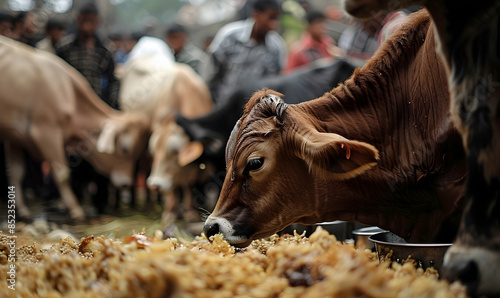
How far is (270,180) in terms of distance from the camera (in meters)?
2.16

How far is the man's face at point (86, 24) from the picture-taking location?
698cm

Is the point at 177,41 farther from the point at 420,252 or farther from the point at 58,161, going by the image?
the point at 420,252

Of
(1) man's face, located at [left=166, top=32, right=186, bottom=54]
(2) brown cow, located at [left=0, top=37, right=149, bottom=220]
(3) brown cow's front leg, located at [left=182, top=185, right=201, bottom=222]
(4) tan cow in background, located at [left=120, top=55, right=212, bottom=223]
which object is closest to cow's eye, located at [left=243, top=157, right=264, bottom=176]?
(4) tan cow in background, located at [left=120, top=55, right=212, bottom=223]

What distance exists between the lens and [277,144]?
2.17 m

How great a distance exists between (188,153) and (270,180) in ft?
10.9

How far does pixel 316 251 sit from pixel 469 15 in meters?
0.76

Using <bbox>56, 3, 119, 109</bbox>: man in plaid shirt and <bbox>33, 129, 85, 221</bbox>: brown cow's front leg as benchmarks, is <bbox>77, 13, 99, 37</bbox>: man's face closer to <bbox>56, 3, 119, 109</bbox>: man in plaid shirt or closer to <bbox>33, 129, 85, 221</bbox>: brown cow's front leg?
<bbox>56, 3, 119, 109</bbox>: man in plaid shirt

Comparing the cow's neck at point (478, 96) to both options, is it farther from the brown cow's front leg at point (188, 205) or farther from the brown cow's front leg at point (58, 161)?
the brown cow's front leg at point (58, 161)

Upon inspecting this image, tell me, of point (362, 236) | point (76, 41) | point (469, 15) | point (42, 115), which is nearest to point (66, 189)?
point (42, 115)

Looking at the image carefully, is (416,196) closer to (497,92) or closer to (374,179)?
(374,179)

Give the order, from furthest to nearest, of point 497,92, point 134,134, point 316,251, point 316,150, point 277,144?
point 134,134, point 277,144, point 316,150, point 316,251, point 497,92

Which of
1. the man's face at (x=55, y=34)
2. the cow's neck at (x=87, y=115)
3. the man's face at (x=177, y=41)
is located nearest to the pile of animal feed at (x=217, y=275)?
the cow's neck at (x=87, y=115)

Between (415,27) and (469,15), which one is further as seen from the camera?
→ (415,27)

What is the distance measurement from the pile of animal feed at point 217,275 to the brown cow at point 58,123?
4.03m
